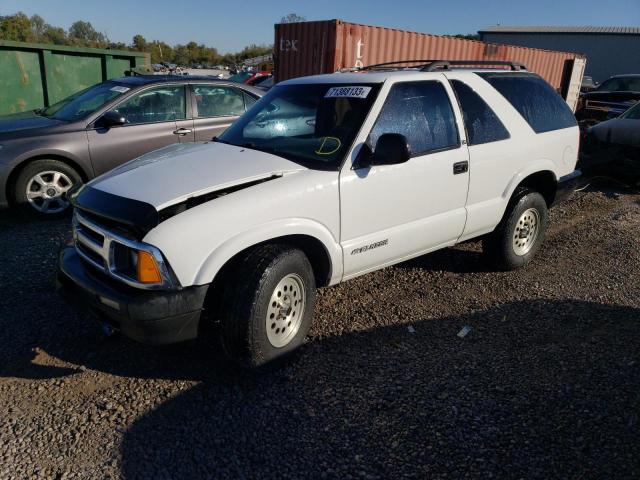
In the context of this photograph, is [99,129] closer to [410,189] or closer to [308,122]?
[308,122]

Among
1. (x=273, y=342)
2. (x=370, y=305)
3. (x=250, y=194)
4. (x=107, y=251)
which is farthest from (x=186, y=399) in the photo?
(x=370, y=305)

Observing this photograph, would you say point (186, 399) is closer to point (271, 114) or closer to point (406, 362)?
point (406, 362)

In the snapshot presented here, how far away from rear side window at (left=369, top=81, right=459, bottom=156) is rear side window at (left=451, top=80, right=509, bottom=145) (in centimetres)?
17

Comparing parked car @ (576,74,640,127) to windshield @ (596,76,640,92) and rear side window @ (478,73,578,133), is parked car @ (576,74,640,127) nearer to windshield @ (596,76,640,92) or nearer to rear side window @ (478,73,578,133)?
windshield @ (596,76,640,92)

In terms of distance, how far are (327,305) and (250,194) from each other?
1.48m

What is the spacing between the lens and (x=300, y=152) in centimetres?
349

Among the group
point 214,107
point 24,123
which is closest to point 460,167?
point 214,107

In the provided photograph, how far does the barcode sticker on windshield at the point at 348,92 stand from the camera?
11.9 ft

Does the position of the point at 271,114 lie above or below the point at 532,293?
above

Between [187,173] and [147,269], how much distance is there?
734mm

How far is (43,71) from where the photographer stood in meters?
9.20

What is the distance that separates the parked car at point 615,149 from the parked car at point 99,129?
5.62 meters

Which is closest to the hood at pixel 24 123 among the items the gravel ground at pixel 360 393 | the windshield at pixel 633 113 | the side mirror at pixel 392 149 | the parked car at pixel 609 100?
the gravel ground at pixel 360 393

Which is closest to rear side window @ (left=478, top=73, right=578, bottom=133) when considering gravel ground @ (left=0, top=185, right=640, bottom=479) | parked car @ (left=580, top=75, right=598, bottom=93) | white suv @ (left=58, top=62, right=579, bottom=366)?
white suv @ (left=58, top=62, right=579, bottom=366)
